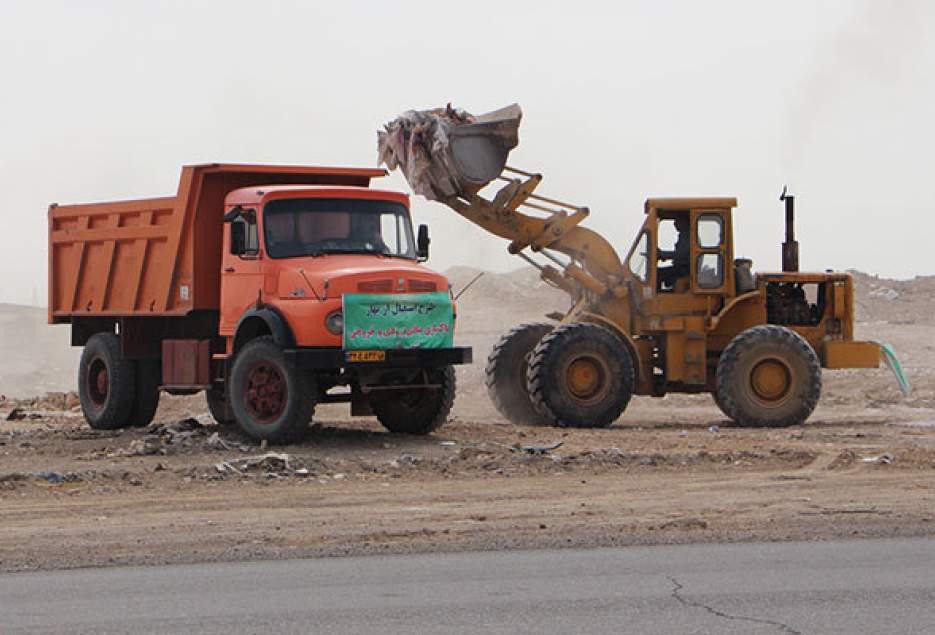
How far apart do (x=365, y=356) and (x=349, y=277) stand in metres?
0.93

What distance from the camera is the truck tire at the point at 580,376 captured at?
22.1 meters

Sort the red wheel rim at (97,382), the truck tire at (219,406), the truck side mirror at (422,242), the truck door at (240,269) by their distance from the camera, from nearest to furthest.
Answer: the truck door at (240,269)
the truck side mirror at (422,242)
the truck tire at (219,406)
the red wheel rim at (97,382)

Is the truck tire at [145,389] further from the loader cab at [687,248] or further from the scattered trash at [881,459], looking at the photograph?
the scattered trash at [881,459]

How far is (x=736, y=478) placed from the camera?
1625 cm

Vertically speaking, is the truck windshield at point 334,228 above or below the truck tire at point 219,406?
above

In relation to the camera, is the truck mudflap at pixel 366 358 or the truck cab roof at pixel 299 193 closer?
the truck mudflap at pixel 366 358

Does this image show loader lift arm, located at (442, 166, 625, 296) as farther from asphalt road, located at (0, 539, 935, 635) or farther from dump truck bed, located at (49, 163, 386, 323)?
asphalt road, located at (0, 539, 935, 635)

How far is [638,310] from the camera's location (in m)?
23.2

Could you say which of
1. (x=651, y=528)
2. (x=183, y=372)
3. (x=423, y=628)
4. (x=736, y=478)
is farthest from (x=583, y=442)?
(x=423, y=628)

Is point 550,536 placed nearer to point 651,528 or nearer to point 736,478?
point 651,528

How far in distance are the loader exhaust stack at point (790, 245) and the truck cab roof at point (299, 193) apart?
7299 mm

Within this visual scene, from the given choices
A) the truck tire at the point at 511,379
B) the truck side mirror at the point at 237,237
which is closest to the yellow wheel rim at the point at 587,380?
the truck tire at the point at 511,379

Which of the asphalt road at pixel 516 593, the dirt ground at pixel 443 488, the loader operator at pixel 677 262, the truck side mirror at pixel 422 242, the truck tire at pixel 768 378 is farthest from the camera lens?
the loader operator at pixel 677 262

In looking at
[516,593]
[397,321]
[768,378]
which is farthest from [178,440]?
[516,593]
